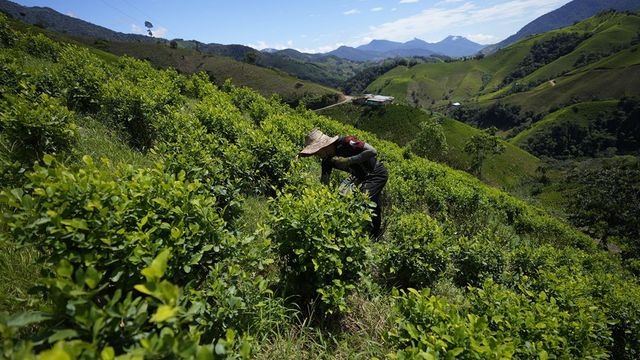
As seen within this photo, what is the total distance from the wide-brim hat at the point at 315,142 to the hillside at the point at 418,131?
238 feet

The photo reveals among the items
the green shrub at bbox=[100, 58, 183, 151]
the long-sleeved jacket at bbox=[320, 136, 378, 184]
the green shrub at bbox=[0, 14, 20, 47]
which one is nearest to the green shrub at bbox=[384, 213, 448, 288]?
the long-sleeved jacket at bbox=[320, 136, 378, 184]

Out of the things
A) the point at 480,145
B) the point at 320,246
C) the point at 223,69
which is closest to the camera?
the point at 320,246

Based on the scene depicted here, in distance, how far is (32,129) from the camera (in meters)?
4.96

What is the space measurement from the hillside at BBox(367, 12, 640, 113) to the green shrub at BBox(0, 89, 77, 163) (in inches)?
6192

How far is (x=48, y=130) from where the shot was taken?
5.10m

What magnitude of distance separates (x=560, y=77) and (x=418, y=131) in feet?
380

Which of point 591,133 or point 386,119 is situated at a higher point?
point 386,119

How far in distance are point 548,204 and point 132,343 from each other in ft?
286

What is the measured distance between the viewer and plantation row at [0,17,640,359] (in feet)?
5.59

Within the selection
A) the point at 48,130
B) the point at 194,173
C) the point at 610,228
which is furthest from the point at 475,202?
the point at 610,228

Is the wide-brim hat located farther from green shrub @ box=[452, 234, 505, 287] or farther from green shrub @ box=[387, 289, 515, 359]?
green shrub @ box=[452, 234, 505, 287]

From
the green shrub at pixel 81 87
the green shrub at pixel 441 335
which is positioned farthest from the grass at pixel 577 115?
the green shrub at pixel 441 335

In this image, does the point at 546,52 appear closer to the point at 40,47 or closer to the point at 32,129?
the point at 40,47

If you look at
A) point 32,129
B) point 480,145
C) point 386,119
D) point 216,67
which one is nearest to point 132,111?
point 32,129
